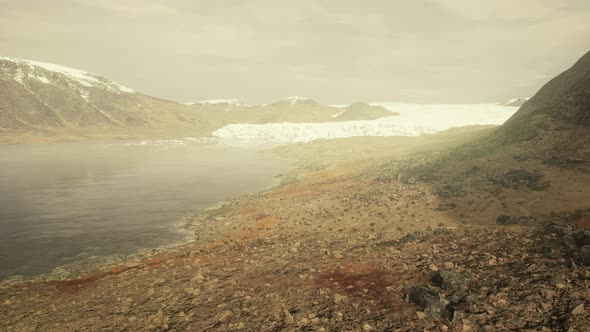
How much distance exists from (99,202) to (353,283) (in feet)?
74.9

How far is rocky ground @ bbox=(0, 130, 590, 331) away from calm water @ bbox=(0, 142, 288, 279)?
3.55 m

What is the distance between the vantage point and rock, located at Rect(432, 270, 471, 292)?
339 inches

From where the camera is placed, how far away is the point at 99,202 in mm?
26312

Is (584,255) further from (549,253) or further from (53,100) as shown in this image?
(53,100)

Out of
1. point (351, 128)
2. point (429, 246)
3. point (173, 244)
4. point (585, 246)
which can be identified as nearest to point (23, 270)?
point (173, 244)

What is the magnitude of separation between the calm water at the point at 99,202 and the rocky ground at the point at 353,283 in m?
3.55

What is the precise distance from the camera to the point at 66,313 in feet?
32.3

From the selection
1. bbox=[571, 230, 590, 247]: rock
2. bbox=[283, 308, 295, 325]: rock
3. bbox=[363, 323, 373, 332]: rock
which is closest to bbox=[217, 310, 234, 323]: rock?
bbox=[283, 308, 295, 325]: rock

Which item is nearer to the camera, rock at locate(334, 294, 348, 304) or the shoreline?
rock at locate(334, 294, 348, 304)

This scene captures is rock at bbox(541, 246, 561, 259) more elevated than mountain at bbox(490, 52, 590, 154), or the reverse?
mountain at bbox(490, 52, 590, 154)

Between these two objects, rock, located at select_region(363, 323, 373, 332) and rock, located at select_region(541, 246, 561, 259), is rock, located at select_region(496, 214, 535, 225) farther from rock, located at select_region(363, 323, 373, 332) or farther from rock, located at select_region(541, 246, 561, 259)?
rock, located at select_region(363, 323, 373, 332)

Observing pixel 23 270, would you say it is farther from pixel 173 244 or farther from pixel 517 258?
pixel 517 258

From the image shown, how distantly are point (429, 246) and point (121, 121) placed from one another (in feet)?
483

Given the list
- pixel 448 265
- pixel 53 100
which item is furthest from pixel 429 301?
pixel 53 100
